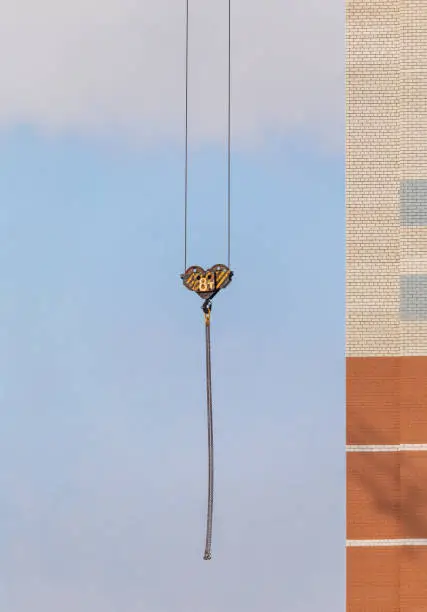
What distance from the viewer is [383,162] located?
11031 mm

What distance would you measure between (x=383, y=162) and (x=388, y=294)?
1.75 meters

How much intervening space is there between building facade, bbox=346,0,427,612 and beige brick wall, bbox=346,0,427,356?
0.04 feet

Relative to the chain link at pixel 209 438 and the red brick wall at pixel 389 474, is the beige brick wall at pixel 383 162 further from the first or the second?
the chain link at pixel 209 438

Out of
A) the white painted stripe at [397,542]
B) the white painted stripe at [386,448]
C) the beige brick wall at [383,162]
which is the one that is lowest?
the white painted stripe at [397,542]

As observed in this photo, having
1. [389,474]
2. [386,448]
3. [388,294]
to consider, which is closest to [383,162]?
[388,294]

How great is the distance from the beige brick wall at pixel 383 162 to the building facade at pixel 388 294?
13mm

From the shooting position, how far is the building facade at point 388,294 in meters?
11.0

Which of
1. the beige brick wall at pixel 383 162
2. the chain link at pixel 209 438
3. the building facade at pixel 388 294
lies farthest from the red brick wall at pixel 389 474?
the chain link at pixel 209 438

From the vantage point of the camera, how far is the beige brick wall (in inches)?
433

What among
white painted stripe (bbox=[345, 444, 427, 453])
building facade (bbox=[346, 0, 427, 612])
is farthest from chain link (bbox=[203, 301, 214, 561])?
white painted stripe (bbox=[345, 444, 427, 453])

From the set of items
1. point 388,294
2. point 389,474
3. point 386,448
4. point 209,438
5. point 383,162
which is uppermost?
point 383,162

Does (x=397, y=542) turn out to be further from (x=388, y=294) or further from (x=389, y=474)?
(x=388, y=294)

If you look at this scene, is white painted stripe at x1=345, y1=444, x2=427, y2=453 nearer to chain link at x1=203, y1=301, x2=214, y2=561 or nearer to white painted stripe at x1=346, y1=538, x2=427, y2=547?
white painted stripe at x1=346, y1=538, x2=427, y2=547

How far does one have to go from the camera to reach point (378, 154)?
11.0 metres
